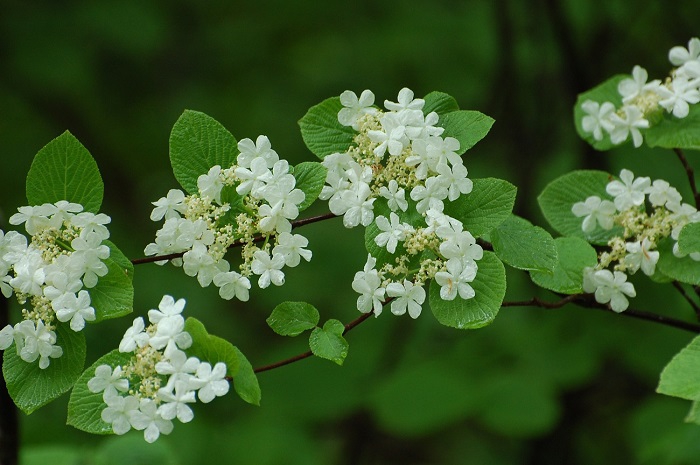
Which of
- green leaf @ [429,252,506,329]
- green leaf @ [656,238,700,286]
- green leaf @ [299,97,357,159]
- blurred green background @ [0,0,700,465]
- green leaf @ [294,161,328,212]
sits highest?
green leaf @ [299,97,357,159]

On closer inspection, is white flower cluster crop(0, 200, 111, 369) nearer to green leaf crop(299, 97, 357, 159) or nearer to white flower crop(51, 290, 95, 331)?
white flower crop(51, 290, 95, 331)

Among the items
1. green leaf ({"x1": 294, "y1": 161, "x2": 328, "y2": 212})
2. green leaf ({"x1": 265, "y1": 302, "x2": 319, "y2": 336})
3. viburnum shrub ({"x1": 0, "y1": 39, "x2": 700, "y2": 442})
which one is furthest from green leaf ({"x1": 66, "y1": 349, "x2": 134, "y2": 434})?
green leaf ({"x1": 294, "y1": 161, "x2": 328, "y2": 212})

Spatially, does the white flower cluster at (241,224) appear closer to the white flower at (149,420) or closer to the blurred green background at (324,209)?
the white flower at (149,420)

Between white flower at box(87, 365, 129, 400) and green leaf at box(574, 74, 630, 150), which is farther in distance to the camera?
green leaf at box(574, 74, 630, 150)

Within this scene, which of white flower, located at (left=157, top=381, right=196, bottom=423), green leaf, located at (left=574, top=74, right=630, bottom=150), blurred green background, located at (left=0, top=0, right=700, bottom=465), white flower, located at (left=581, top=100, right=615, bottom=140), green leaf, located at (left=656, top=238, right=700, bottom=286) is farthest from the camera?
blurred green background, located at (left=0, top=0, right=700, bottom=465)

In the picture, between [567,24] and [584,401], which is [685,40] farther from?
[584,401]

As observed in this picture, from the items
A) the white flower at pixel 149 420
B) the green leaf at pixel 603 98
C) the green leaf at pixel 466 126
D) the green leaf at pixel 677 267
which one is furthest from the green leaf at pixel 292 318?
the green leaf at pixel 603 98

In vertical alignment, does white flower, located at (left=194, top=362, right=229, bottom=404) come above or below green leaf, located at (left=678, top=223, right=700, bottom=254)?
below
